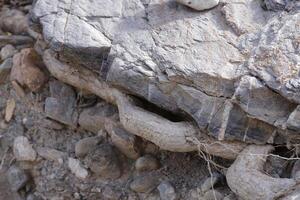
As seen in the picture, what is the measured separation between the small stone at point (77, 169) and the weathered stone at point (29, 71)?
481 mm

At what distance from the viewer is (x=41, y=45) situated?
2.97 meters

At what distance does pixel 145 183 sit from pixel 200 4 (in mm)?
882

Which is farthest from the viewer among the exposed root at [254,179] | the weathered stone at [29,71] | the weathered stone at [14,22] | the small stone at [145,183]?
the weathered stone at [14,22]

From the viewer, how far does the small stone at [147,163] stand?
103 inches

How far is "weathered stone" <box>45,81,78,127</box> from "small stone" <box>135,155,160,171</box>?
44cm

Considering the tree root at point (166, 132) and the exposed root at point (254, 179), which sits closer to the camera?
the exposed root at point (254, 179)

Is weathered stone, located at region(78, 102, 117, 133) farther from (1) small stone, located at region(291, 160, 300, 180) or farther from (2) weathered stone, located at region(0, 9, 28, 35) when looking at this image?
(1) small stone, located at region(291, 160, 300, 180)

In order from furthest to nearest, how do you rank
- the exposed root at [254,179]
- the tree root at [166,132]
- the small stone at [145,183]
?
the small stone at [145,183] < the tree root at [166,132] < the exposed root at [254,179]

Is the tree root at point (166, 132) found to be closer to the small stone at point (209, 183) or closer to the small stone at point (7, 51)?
the small stone at point (209, 183)

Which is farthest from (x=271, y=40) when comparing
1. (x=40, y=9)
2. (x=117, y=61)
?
(x=40, y=9)

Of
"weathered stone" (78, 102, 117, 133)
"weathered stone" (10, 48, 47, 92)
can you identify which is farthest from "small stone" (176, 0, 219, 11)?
"weathered stone" (10, 48, 47, 92)

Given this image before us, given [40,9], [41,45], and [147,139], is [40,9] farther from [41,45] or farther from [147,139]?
[147,139]

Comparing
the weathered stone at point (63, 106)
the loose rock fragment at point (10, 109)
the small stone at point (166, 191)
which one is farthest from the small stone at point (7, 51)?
the small stone at point (166, 191)

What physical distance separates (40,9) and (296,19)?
1256 mm
